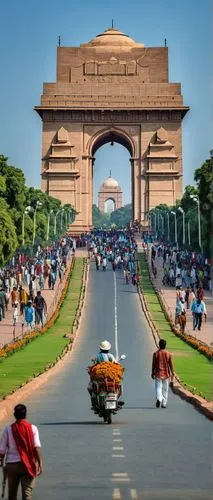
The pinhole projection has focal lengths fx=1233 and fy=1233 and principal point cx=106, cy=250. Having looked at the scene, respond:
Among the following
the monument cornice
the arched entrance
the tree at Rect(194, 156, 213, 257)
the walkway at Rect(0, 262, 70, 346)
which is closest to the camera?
the walkway at Rect(0, 262, 70, 346)

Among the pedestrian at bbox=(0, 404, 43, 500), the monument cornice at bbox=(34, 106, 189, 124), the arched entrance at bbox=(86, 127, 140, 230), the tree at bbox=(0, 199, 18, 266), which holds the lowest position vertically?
the pedestrian at bbox=(0, 404, 43, 500)

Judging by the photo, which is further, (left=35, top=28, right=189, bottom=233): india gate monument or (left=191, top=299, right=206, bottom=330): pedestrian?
(left=35, top=28, right=189, bottom=233): india gate monument

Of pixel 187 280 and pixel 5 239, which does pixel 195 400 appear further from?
pixel 187 280

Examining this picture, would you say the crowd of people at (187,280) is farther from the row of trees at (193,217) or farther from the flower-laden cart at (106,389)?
the flower-laden cart at (106,389)

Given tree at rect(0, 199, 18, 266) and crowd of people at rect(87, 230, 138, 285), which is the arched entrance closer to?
crowd of people at rect(87, 230, 138, 285)

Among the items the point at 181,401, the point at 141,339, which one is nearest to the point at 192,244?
the point at 141,339

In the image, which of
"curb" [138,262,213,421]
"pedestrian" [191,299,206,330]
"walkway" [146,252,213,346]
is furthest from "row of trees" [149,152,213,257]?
"curb" [138,262,213,421]

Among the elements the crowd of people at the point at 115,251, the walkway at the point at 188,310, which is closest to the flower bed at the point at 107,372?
the walkway at the point at 188,310
